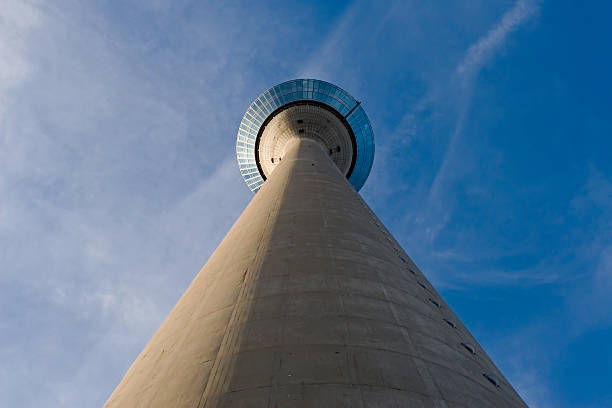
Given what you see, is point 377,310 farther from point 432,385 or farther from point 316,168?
point 316,168

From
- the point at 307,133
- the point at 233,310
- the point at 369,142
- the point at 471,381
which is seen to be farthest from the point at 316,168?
the point at 369,142

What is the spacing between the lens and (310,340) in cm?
730

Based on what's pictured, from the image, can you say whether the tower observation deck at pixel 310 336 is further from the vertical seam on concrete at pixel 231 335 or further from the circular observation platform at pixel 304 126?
the circular observation platform at pixel 304 126

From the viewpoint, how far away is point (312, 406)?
566 centimetres

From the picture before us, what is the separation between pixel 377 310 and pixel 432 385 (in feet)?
7.60

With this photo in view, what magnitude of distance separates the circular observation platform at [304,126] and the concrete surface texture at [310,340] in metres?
34.7

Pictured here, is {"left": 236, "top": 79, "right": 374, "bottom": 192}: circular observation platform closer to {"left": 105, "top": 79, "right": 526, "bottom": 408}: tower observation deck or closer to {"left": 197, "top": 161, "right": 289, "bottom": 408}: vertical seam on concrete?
{"left": 105, "top": 79, "right": 526, "bottom": 408}: tower observation deck

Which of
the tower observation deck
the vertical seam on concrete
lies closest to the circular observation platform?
the tower observation deck

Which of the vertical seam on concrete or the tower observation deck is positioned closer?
the tower observation deck

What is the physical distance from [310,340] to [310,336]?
133 millimetres

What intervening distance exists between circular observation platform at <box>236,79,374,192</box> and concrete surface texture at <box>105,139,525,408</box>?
114 ft

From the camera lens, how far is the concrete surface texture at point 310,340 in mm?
6219

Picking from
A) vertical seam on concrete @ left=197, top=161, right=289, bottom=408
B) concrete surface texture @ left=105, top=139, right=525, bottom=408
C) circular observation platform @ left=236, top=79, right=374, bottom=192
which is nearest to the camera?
concrete surface texture @ left=105, top=139, right=525, bottom=408

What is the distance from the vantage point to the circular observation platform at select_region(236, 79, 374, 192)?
47.8m
